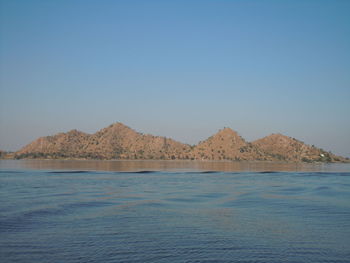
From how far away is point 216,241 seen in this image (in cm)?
1683

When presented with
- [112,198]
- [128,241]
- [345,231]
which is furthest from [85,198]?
[345,231]

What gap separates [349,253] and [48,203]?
2190cm

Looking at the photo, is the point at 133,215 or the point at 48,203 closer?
the point at 133,215

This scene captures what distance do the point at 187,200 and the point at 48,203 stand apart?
460 inches

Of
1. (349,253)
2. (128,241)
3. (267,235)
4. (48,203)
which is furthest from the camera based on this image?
(48,203)

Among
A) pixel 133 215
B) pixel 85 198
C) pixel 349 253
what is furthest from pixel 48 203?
pixel 349 253

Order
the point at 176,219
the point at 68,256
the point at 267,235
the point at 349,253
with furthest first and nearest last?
the point at 176,219
the point at 267,235
the point at 349,253
the point at 68,256

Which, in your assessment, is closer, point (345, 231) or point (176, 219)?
point (345, 231)

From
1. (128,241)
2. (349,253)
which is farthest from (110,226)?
(349,253)

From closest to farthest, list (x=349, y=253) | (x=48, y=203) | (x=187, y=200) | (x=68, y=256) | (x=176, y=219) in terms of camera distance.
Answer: (x=68, y=256), (x=349, y=253), (x=176, y=219), (x=48, y=203), (x=187, y=200)

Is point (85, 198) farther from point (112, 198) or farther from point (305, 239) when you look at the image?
point (305, 239)

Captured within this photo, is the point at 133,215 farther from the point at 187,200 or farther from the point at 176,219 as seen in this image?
the point at 187,200

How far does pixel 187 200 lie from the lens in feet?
105

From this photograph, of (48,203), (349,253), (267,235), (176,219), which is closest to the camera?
(349,253)
